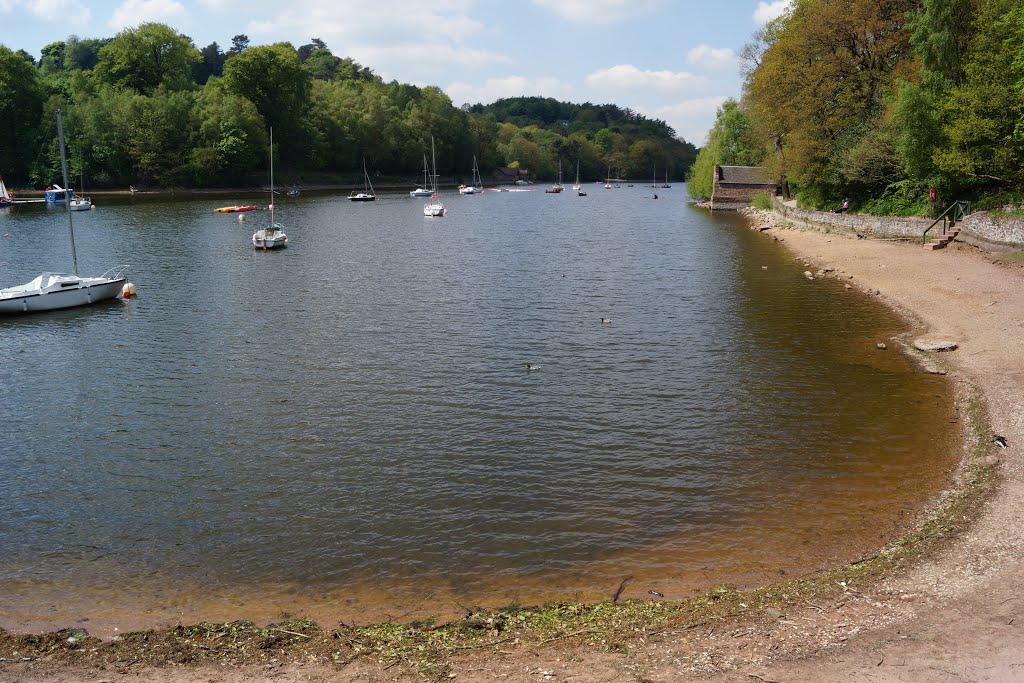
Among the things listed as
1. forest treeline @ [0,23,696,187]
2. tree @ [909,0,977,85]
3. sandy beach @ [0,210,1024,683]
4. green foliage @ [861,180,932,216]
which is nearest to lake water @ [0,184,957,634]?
sandy beach @ [0,210,1024,683]

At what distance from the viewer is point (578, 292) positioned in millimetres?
39312

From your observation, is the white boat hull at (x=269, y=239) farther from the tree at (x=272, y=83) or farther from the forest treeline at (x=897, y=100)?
the tree at (x=272, y=83)

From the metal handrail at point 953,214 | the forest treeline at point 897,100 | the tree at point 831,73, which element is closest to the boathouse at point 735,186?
the forest treeline at point 897,100

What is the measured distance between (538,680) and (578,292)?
30958 millimetres

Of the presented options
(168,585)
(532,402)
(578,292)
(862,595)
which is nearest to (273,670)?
(168,585)

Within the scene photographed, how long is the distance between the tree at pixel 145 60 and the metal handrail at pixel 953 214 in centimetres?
13053

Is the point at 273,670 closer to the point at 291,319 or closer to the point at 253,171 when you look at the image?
the point at 291,319

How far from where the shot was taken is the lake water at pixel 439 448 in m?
12.9

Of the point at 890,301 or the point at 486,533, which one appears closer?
the point at 486,533

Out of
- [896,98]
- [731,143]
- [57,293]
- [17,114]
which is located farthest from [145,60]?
[896,98]

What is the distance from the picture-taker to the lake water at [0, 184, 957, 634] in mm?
12914

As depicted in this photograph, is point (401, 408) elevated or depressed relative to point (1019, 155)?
depressed

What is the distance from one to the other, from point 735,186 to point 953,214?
172 feet

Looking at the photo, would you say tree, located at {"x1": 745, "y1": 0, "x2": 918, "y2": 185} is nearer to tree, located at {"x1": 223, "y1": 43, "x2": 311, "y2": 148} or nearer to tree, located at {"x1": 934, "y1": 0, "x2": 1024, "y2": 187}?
tree, located at {"x1": 934, "y1": 0, "x2": 1024, "y2": 187}
